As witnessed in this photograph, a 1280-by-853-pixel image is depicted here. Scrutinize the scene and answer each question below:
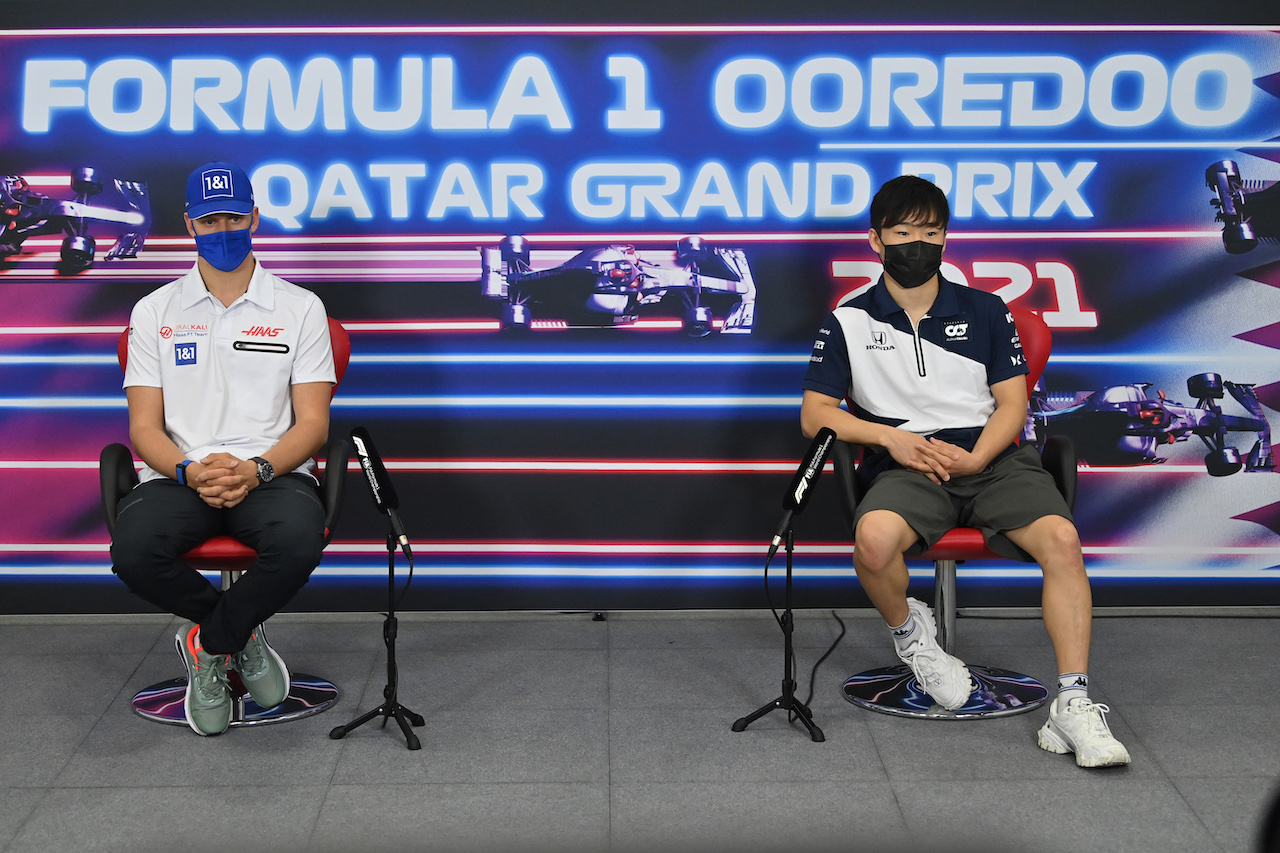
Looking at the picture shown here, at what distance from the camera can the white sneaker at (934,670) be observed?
9.39 feet

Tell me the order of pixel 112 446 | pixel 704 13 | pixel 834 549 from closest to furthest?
pixel 112 446, pixel 704 13, pixel 834 549

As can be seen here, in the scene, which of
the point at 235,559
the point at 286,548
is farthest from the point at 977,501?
the point at 235,559

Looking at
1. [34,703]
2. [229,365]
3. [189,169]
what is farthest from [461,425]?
[34,703]

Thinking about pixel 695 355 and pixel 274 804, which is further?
pixel 695 355

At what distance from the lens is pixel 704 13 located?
345 cm

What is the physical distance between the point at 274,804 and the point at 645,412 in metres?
1.61

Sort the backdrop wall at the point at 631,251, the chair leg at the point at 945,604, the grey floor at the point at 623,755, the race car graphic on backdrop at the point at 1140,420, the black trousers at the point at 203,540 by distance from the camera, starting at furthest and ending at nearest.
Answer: the race car graphic on backdrop at the point at 1140,420, the backdrop wall at the point at 631,251, the chair leg at the point at 945,604, the black trousers at the point at 203,540, the grey floor at the point at 623,755

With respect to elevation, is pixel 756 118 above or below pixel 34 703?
above

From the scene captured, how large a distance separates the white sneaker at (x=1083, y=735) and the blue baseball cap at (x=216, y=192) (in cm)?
225

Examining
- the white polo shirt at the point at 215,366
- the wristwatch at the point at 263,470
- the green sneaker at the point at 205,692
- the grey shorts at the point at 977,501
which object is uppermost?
the white polo shirt at the point at 215,366

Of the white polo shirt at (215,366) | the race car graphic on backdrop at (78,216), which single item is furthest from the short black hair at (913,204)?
the race car graphic on backdrop at (78,216)

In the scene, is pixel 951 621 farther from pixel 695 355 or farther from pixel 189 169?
pixel 189 169

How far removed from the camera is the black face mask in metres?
2.94

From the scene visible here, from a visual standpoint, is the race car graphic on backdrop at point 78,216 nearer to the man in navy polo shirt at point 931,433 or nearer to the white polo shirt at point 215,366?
the white polo shirt at point 215,366
